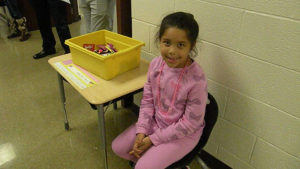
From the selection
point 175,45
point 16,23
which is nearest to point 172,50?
point 175,45

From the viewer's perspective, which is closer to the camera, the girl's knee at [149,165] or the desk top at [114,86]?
the girl's knee at [149,165]

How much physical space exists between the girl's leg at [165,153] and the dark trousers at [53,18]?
2.01 m

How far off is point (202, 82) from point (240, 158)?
1.96 feet

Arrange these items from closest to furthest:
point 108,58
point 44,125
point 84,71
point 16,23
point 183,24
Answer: point 183,24
point 108,58
point 84,71
point 44,125
point 16,23

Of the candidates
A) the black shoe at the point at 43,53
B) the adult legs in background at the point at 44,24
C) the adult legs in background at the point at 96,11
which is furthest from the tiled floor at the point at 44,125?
the adult legs in background at the point at 96,11

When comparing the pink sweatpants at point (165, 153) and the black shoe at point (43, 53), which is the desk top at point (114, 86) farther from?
the black shoe at point (43, 53)

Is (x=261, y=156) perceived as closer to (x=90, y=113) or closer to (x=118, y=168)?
(x=118, y=168)

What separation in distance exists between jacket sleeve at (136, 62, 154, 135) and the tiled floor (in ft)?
1.58

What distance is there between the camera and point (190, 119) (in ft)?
3.51

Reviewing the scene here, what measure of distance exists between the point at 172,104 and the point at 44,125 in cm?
124

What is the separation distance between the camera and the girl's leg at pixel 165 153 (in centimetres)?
106

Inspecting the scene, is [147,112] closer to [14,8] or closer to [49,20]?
[49,20]

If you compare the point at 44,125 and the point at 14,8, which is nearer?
the point at 44,125

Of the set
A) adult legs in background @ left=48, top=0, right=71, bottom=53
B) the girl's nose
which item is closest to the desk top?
the girl's nose
